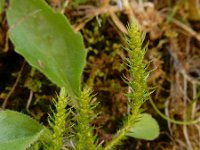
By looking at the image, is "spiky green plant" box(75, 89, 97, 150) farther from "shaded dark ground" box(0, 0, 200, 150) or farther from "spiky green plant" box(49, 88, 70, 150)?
"shaded dark ground" box(0, 0, 200, 150)

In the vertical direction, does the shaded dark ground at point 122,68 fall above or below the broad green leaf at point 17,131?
below

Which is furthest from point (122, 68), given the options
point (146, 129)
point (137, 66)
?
point (137, 66)

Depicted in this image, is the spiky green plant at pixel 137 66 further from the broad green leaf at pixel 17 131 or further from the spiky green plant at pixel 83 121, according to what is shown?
the broad green leaf at pixel 17 131

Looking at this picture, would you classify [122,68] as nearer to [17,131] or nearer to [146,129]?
[146,129]

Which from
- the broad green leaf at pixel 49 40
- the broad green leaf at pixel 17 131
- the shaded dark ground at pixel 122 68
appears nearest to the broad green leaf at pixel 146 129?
the shaded dark ground at pixel 122 68

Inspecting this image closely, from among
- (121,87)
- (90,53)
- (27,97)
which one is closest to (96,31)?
(90,53)

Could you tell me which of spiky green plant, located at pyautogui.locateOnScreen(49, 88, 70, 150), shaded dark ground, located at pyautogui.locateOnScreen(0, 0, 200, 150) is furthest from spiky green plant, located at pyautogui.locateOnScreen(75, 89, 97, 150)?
shaded dark ground, located at pyautogui.locateOnScreen(0, 0, 200, 150)
